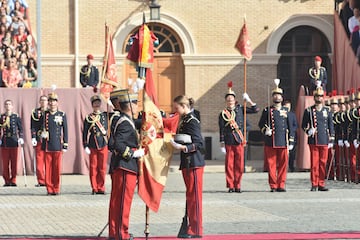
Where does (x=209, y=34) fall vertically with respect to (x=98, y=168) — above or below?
above

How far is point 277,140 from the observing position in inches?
706

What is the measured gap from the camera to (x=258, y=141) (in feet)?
91.7

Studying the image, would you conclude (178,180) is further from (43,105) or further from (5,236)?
(5,236)

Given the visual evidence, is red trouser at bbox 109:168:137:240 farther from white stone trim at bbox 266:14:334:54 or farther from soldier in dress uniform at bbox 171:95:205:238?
white stone trim at bbox 266:14:334:54

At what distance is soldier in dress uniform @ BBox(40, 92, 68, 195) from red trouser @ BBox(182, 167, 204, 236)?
6.37 meters

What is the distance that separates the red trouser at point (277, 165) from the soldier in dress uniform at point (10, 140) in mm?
5260

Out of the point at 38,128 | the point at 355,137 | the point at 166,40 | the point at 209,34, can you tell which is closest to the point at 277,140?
the point at 355,137

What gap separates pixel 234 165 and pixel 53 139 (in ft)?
11.6

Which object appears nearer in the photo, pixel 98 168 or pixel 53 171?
pixel 53 171

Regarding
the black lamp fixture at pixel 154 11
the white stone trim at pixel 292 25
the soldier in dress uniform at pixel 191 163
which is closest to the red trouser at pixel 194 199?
the soldier in dress uniform at pixel 191 163

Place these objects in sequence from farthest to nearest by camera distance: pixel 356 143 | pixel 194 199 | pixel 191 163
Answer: pixel 356 143, pixel 191 163, pixel 194 199

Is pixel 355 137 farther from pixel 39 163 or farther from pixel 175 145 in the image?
pixel 175 145

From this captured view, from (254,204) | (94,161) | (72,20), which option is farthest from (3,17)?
(254,204)

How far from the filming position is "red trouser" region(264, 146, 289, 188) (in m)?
17.8
